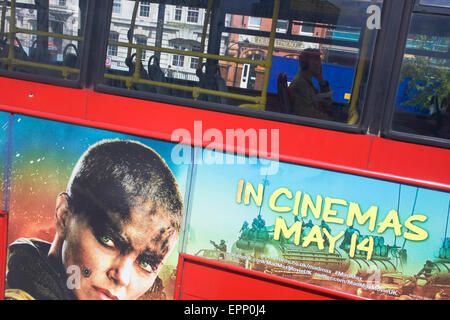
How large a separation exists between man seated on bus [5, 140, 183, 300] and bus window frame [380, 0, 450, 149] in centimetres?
126

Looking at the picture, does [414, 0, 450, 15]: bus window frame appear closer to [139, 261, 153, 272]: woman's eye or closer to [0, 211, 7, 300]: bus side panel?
→ [139, 261, 153, 272]: woman's eye

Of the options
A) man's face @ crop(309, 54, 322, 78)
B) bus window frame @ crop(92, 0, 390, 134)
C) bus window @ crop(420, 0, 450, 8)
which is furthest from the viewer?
man's face @ crop(309, 54, 322, 78)

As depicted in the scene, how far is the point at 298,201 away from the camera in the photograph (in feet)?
8.31

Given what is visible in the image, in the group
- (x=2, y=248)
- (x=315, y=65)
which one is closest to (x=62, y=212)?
(x=2, y=248)

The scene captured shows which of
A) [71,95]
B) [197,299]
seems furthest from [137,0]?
[197,299]

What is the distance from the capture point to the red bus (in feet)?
7.91

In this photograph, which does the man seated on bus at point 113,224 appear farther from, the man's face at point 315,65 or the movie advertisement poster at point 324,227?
the man's face at point 315,65

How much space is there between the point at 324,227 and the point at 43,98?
1.90 metres

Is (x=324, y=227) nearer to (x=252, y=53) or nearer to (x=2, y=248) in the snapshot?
(x=252, y=53)

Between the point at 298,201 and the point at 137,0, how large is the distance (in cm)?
153

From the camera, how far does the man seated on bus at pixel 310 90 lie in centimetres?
255

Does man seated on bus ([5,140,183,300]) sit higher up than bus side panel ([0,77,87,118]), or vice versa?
bus side panel ([0,77,87,118])

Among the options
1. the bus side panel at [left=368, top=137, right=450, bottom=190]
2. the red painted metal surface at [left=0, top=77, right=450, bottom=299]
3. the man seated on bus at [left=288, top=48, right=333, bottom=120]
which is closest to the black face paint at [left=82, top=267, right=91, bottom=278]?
the red painted metal surface at [left=0, top=77, right=450, bottom=299]

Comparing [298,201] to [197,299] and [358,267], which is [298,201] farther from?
Result: [197,299]
